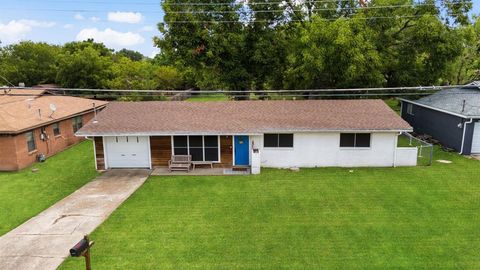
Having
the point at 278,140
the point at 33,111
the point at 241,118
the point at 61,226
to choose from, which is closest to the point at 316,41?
the point at 241,118

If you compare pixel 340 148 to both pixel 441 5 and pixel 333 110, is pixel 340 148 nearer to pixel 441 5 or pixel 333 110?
pixel 333 110

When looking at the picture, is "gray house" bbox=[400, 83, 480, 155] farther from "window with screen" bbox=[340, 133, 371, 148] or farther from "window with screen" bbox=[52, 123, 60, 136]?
→ "window with screen" bbox=[52, 123, 60, 136]

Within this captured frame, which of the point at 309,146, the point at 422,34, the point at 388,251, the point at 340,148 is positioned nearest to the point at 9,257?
the point at 388,251

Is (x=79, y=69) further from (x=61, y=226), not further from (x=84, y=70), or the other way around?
(x=61, y=226)

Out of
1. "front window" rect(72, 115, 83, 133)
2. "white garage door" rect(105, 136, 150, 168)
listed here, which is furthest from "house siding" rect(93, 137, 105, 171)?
"front window" rect(72, 115, 83, 133)

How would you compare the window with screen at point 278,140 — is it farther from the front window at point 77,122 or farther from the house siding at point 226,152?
the front window at point 77,122

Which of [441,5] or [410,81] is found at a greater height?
[441,5]
